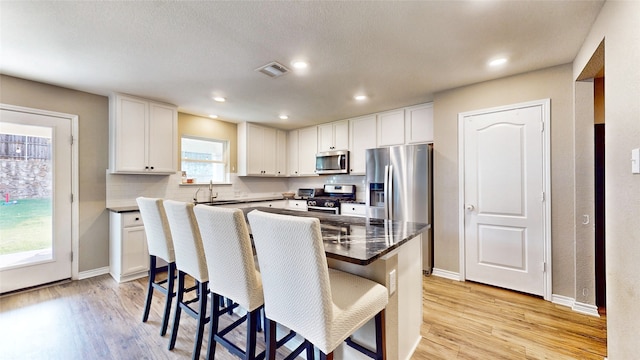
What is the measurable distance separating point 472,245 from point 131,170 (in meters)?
4.36

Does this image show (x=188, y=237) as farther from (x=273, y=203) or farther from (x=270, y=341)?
(x=273, y=203)

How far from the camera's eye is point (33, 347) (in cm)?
188

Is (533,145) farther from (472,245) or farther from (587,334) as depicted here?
(587,334)

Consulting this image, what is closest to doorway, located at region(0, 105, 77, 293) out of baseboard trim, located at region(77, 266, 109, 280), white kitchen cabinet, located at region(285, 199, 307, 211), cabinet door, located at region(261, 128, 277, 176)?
baseboard trim, located at region(77, 266, 109, 280)

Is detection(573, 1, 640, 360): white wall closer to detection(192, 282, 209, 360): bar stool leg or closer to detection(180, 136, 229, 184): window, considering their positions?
detection(192, 282, 209, 360): bar stool leg

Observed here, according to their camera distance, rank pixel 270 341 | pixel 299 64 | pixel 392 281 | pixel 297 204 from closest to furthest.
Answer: pixel 270 341 → pixel 392 281 → pixel 299 64 → pixel 297 204

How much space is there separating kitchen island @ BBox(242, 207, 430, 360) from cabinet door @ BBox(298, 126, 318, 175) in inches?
128

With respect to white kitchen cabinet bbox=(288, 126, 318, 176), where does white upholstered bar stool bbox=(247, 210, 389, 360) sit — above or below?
below

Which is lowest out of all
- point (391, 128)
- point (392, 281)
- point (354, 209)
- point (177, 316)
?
point (177, 316)

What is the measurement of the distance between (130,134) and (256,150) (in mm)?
2062

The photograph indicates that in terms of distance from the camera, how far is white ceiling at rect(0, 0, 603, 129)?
1710 millimetres

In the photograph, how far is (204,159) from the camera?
4.57m

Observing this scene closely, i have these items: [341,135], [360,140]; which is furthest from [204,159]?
[360,140]

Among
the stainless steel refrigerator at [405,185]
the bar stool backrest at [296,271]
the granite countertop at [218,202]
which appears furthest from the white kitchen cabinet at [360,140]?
the bar stool backrest at [296,271]
